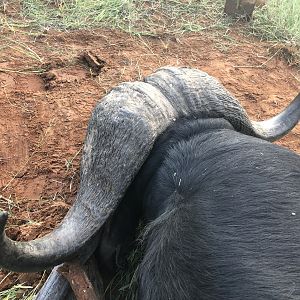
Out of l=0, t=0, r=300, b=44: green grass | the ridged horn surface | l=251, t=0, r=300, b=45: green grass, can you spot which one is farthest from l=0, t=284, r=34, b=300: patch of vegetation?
l=251, t=0, r=300, b=45: green grass

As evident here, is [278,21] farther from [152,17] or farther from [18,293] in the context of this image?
[18,293]

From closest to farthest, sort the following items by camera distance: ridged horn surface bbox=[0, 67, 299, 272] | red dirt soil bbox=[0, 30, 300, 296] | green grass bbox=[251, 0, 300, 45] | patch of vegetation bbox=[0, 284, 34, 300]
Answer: ridged horn surface bbox=[0, 67, 299, 272] < patch of vegetation bbox=[0, 284, 34, 300] < red dirt soil bbox=[0, 30, 300, 296] < green grass bbox=[251, 0, 300, 45]

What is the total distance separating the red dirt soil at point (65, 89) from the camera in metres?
3.64

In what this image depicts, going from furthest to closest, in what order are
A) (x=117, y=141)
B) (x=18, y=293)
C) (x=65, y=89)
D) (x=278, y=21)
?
(x=278, y=21)
(x=65, y=89)
(x=18, y=293)
(x=117, y=141)

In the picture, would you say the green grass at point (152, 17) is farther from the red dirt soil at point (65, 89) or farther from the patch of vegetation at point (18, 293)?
the patch of vegetation at point (18, 293)

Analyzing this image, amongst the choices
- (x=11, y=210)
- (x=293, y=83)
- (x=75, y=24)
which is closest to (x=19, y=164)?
(x=11, y=210)

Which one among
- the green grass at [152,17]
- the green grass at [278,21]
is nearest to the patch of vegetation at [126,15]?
the green grass at [152,17]

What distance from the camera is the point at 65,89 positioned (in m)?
4.73

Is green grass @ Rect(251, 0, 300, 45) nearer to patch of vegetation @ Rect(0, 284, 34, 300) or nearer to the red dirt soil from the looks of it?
the red dirt soil

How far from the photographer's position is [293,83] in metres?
5.54

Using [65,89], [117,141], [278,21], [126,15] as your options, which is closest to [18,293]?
[117,141]

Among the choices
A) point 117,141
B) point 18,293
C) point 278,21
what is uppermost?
point 117,141

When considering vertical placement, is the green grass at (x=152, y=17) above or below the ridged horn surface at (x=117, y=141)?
below

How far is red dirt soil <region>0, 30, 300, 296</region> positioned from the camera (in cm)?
364
